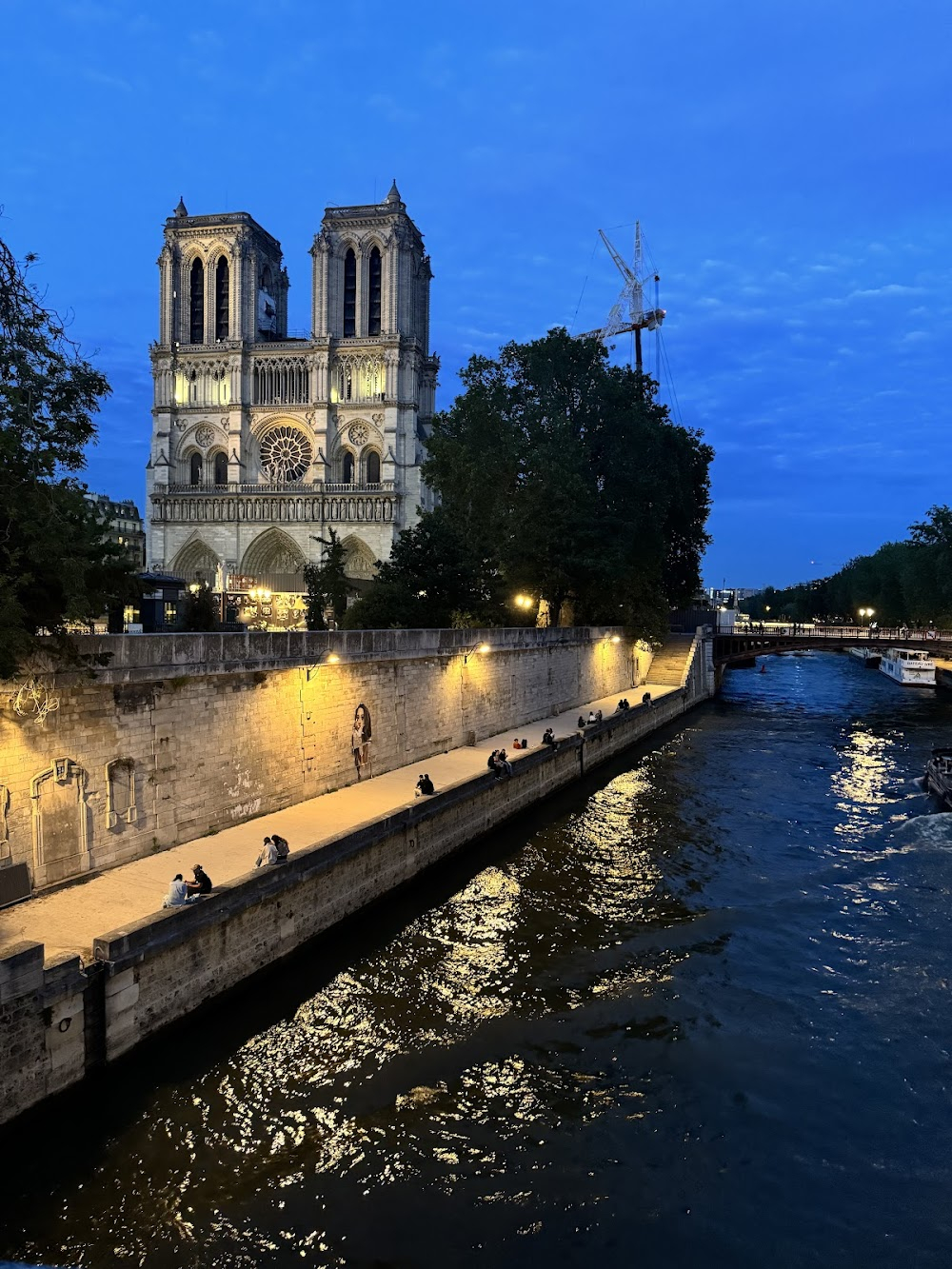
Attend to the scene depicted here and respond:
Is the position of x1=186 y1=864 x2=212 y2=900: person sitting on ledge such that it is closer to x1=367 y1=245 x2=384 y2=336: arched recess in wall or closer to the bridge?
the bridge

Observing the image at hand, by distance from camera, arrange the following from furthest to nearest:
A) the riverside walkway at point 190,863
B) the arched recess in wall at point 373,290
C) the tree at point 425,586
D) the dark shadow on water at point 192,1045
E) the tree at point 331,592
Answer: the arched recess in wall at point 373,290, the tree at point 331,592, the tree at point 425,586, the riverside walkway at point 190,863, the dark shadow on water at point 192,1045

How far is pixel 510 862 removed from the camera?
20.5 m

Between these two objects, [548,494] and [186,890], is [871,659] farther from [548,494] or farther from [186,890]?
[186,890]

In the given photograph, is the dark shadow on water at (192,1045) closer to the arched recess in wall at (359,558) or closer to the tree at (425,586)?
the tree at (425,586)

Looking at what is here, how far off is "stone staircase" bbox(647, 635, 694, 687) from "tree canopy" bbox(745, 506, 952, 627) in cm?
2294

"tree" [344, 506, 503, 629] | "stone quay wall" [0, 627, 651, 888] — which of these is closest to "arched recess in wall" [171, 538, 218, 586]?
"tree" [344, 506, 503, 629]

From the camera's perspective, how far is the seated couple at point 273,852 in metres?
13.9

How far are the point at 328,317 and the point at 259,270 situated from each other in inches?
436

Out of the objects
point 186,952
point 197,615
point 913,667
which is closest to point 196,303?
point 197,615

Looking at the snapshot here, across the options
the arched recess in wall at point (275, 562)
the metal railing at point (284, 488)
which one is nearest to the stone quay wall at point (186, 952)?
the metal railing at point (284, 488)

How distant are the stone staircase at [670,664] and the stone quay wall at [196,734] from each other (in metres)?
30.5

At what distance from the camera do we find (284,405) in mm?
73312

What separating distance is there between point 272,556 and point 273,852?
62936 millimetres

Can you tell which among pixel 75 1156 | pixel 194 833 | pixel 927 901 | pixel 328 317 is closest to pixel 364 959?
pixel 194 833
